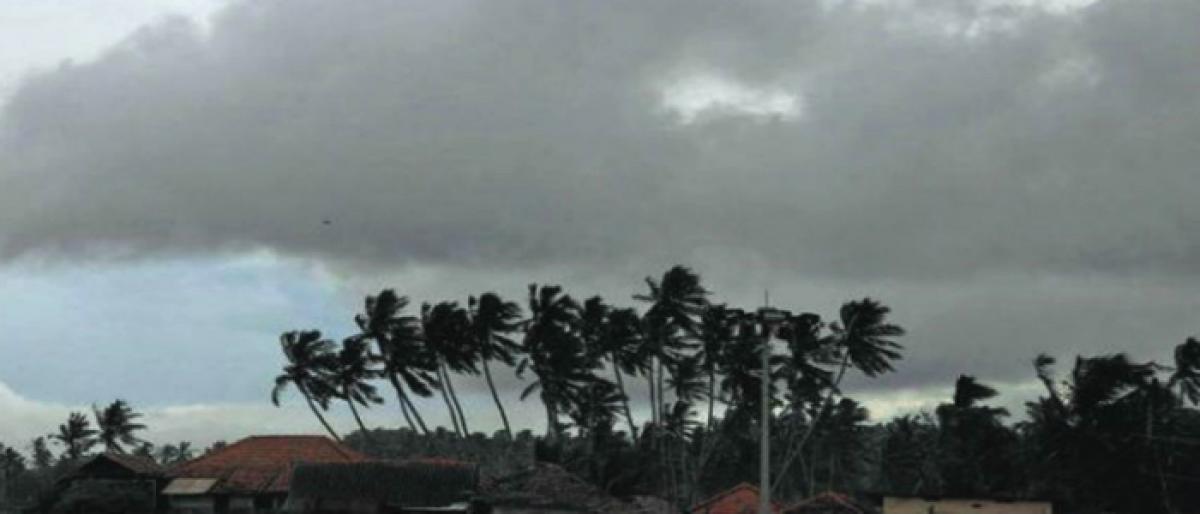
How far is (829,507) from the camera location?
2707 inches

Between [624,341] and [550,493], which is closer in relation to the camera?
[550,493]

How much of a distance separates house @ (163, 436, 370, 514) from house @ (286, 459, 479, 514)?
5.65ft

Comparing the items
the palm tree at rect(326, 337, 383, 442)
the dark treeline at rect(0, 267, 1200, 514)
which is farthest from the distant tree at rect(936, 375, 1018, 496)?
the palm tree at rect(326, 337, 383, 442)

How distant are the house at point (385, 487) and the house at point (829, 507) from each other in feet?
53.7

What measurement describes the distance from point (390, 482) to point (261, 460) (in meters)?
13.9

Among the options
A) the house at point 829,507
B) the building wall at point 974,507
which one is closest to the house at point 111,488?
the house at point 829,507

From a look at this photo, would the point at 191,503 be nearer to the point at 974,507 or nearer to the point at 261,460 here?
the point at 261,460

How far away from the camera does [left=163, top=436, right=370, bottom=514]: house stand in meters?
80.4

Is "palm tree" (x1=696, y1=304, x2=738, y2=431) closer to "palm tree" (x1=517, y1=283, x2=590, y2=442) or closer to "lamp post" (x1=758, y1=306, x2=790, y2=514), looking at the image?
"palm tree" (x1=517, y1=283, x2=590, y2=442)

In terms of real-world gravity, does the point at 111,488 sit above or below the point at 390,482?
below

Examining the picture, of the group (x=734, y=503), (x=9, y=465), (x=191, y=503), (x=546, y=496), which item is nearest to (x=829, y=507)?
(x=546, y=496)

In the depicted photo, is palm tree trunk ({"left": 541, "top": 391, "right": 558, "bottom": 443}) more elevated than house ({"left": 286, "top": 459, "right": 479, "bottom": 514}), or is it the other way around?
palm tree trunk ({"left": 541, "top": 391, "right": 558, "bottom": 443})

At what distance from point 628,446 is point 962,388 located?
2854 centimetres

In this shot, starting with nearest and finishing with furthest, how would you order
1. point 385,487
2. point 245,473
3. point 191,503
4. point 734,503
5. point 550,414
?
point 385,487 < point 191,503 < point 245,473 < point 734,503 < point 550,414
